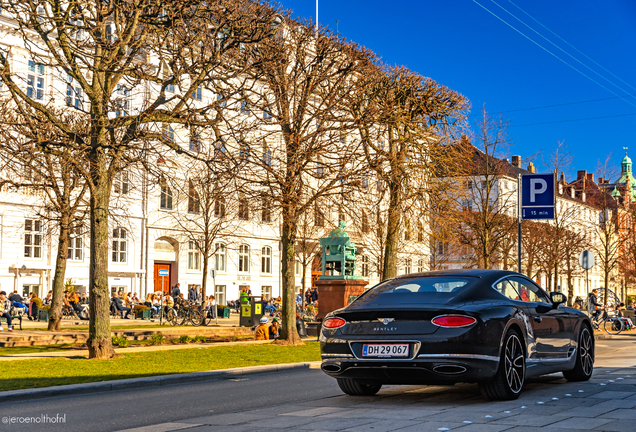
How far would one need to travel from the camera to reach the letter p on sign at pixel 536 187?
62.1 ft

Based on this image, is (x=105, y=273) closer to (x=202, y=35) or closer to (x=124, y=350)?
(x=124, y=350)

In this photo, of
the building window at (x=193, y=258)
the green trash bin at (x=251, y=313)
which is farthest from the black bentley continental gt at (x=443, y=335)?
the building window at (x=193, y=258)

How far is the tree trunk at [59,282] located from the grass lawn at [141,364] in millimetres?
7838

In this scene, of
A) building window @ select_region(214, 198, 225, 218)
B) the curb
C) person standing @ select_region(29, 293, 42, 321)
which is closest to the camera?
the curb

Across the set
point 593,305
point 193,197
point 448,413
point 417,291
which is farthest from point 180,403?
point 593,305

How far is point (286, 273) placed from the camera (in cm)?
2152

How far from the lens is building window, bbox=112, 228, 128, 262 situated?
44.9 meters

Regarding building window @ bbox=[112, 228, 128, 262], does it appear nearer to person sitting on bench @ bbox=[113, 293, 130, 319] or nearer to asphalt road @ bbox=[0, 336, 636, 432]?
person sitting on bench @ bbox=[113, 293, 130, 319]

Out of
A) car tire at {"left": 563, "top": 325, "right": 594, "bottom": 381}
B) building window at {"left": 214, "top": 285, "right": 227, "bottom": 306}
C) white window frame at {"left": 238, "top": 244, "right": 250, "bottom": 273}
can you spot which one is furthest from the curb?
white window frame at {"left": 238, "top": 244, "right": 250, "bottom": 273}

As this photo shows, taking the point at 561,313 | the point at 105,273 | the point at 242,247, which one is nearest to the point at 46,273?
the point at 242,247

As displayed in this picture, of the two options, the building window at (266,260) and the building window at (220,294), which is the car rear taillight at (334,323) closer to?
the building window at (220,294)

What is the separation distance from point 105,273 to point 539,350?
395 inches

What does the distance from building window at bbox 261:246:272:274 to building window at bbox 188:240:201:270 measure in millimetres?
5954

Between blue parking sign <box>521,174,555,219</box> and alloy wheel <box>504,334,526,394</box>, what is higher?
blue parking sign <box>521,174,555,219</box>
